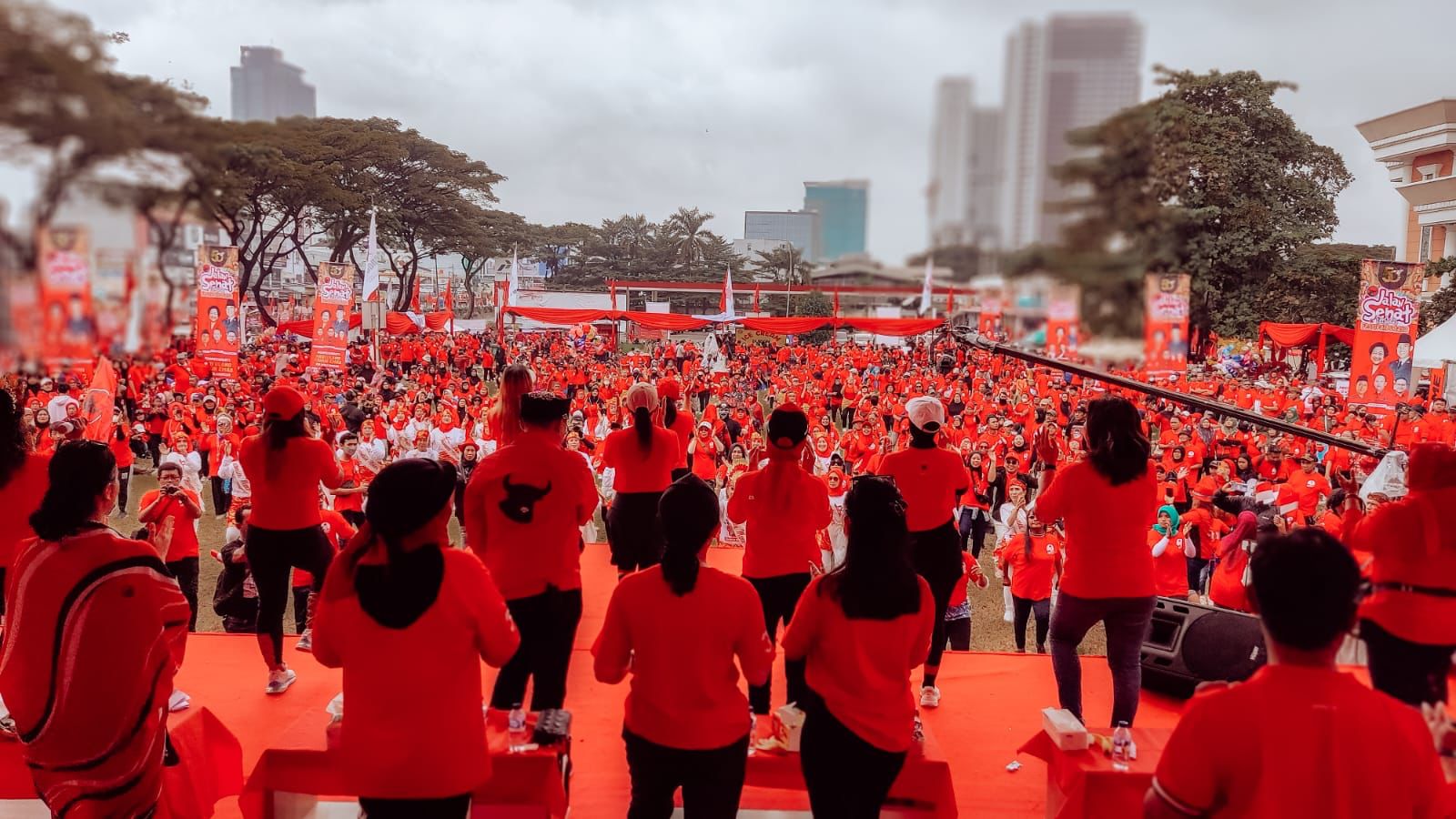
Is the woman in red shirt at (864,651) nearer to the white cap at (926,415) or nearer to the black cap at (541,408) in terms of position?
the black cap at (541,408)

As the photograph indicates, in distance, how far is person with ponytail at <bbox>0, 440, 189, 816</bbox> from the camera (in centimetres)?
221

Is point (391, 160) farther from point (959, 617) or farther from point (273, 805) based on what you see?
point (959, 617)

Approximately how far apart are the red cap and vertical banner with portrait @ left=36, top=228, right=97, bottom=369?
5.01 feet

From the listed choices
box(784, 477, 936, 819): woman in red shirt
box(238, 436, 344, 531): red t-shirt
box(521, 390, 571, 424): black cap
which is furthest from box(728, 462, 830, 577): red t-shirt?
box(238, 436, 344, 531): red t-shirt

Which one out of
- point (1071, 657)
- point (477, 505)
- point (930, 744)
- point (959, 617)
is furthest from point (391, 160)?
point (959, 617)

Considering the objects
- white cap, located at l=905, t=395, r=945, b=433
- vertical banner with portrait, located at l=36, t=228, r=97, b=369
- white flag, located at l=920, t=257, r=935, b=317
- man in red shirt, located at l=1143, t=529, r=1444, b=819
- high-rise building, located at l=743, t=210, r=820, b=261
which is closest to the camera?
man in red shirt, located at l=1143, t=529, r=1444, b=819

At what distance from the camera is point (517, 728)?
112 inches

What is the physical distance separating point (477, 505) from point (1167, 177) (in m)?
2.42

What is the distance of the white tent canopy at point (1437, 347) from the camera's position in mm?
3082

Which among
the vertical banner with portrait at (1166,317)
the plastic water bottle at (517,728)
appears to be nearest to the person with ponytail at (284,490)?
the plastic water bottle at (517,728)

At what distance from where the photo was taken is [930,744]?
302 cm

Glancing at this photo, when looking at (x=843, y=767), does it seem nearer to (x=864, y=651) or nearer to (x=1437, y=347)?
(x=864, y=651)

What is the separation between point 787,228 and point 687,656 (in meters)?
1.66

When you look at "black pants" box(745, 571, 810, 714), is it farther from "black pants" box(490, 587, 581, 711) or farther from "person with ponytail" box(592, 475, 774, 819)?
"person with ponytail" box(592, 475, 774, 819)
